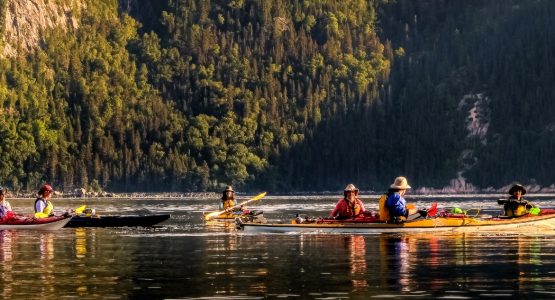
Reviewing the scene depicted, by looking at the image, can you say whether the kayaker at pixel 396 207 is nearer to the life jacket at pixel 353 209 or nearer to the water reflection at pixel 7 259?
the life jacket at pixel 353 209

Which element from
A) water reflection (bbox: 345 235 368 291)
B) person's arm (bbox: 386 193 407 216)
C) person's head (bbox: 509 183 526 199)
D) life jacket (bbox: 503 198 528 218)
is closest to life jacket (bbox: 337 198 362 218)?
water reflection (bbox: 345 235 368 291)

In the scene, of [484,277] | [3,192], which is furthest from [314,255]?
[3,192]

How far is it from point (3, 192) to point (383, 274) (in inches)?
1509

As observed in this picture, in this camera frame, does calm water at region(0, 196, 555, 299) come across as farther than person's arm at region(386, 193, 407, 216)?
No

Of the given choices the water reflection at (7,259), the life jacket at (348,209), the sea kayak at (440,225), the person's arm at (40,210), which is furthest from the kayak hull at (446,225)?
the person's arm at (40,210)

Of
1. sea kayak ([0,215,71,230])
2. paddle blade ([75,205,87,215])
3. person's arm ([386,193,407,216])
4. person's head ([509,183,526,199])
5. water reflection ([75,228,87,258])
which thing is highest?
person's head ([509,183,526,199])

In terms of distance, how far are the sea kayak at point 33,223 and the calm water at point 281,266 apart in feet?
26.3

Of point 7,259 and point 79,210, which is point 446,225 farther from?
point 79,210

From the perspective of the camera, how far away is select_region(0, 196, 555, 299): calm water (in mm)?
44000

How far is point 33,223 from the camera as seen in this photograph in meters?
83.1

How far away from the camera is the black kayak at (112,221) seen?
296 ft

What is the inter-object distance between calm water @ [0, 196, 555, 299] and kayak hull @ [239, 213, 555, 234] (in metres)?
0.53

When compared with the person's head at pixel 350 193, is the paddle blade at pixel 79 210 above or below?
below

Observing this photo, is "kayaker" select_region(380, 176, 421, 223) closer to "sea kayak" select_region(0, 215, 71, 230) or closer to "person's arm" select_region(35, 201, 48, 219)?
"sea kayak" select_region(0, 215, 71, 230)
